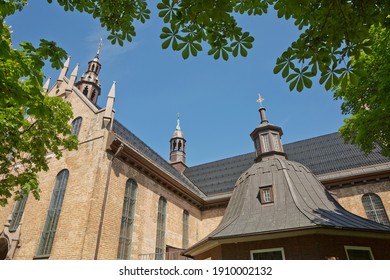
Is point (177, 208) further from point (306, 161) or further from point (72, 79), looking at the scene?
point (72, 79)

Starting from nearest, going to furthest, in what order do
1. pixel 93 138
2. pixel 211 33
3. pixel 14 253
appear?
pixel 211 33 < pixel 14 253 < pixel 93 138

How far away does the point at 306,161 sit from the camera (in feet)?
77.5

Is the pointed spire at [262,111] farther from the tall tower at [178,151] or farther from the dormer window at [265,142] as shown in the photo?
the tall tower at [178,151]

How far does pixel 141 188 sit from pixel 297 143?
1878 centimetres

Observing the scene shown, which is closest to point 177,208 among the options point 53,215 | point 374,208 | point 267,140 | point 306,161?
point 53,215

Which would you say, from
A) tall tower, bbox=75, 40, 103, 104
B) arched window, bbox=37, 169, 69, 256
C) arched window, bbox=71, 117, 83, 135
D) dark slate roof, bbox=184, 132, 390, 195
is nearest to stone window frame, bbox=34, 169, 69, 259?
arched window, bbox=37, 169, 69, 256

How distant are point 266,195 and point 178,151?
18198 mm

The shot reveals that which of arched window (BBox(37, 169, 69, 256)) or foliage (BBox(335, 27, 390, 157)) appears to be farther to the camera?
arched window (BBox(37, 169, 69, 256))

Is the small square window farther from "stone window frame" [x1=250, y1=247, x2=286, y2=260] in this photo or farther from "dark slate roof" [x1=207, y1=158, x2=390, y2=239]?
A: "stone window frame" [x1=250, y1=247, x2=286, y2=260]

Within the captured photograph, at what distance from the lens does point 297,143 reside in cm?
2788

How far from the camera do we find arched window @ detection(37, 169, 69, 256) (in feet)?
43.7

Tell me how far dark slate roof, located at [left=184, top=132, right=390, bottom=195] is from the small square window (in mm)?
9124
